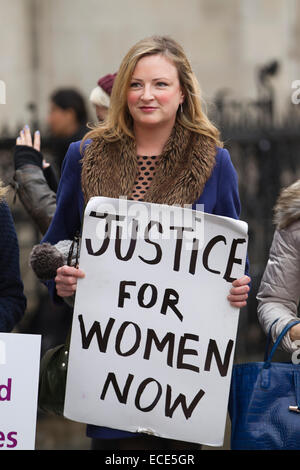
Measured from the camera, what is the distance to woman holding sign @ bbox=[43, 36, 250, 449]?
11.6 ft

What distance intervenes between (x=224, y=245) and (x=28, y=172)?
1296 millimetres

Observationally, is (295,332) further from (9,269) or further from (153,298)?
(9,269)

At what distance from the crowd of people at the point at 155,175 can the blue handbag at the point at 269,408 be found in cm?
15

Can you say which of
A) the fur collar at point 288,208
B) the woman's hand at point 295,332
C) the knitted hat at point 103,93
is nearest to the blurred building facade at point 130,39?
the knitted hat at point 103,93

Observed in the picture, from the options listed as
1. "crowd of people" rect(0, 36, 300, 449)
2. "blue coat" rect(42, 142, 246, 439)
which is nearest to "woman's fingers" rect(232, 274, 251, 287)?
"crowd of people" rect(0, 36, 300, 449)

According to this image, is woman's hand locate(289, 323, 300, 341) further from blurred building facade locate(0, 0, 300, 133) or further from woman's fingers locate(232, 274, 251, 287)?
blurred building facade locate(0, 0, 300, 133)

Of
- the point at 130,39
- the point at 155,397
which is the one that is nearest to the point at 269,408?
the point at 155,397

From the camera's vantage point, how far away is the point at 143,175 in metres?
3.62

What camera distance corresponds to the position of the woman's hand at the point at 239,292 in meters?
3.35

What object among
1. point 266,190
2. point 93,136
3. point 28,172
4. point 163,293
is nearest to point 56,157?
point 266,190

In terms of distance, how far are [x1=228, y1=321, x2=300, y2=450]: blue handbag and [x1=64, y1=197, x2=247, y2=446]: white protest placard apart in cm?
8

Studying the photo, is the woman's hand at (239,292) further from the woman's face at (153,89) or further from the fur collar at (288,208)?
the woman's face at (153,89)

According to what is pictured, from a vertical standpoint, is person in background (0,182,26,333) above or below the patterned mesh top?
below

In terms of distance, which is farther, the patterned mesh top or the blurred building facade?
the blurred building facade
